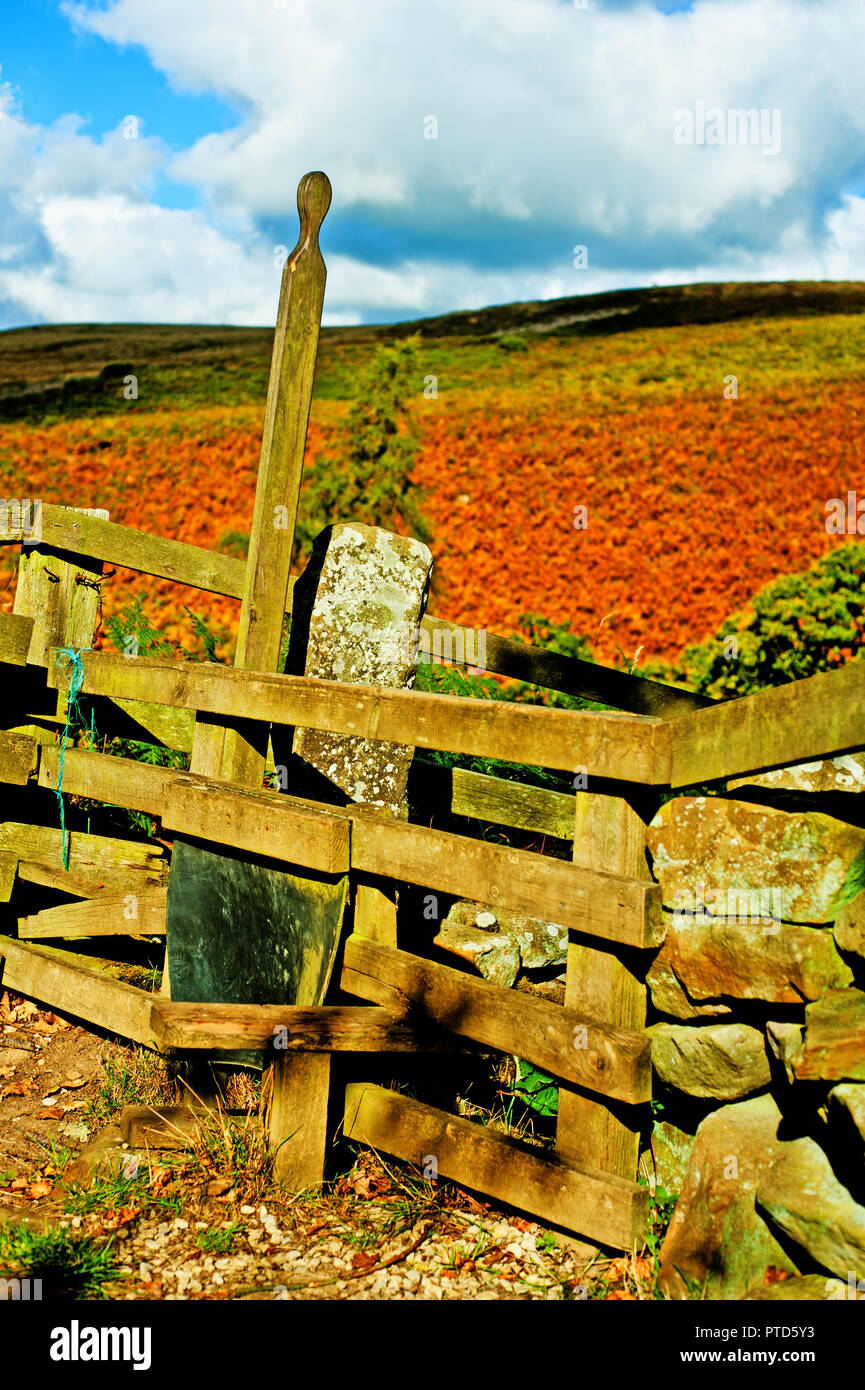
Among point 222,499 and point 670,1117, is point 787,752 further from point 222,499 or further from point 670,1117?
point 222,499

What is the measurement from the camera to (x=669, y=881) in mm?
2783

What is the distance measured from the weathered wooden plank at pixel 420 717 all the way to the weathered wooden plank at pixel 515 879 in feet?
0.91

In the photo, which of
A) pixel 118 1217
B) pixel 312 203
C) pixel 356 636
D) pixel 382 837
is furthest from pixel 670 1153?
pixel 312 203

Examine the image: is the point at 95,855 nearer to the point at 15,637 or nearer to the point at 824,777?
the point at 15,637

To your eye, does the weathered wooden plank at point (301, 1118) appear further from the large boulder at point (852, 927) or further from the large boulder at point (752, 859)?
the large boulder at point (852, 927)

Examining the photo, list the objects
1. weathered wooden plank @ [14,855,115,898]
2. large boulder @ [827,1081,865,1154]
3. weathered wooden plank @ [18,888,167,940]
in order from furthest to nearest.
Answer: weathered wooden plank @ [14,855,115,898]
weathered wooden plank @ [18,888,167,940]
large boulder @ [827,1081,865,1154]

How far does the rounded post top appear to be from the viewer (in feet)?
11.7

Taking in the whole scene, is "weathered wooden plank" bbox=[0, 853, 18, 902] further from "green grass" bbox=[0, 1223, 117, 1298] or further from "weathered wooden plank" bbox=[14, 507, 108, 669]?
"green grass" bbox=[0, 1223, 117, 1298]

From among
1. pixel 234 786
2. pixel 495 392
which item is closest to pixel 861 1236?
pixel 234 786

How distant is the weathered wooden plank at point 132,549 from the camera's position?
4164mm

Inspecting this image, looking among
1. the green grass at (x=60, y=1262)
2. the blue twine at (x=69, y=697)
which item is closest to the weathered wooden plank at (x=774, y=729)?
the green grass at (x=60, y=1262)

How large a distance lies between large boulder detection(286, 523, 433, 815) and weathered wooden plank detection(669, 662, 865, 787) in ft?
4.90

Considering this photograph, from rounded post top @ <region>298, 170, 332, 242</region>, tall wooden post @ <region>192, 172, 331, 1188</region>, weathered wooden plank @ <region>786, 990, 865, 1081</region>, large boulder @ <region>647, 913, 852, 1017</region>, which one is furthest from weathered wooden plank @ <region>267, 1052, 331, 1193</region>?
rounded post top @ <region>298, 170, 332, 242</region>
